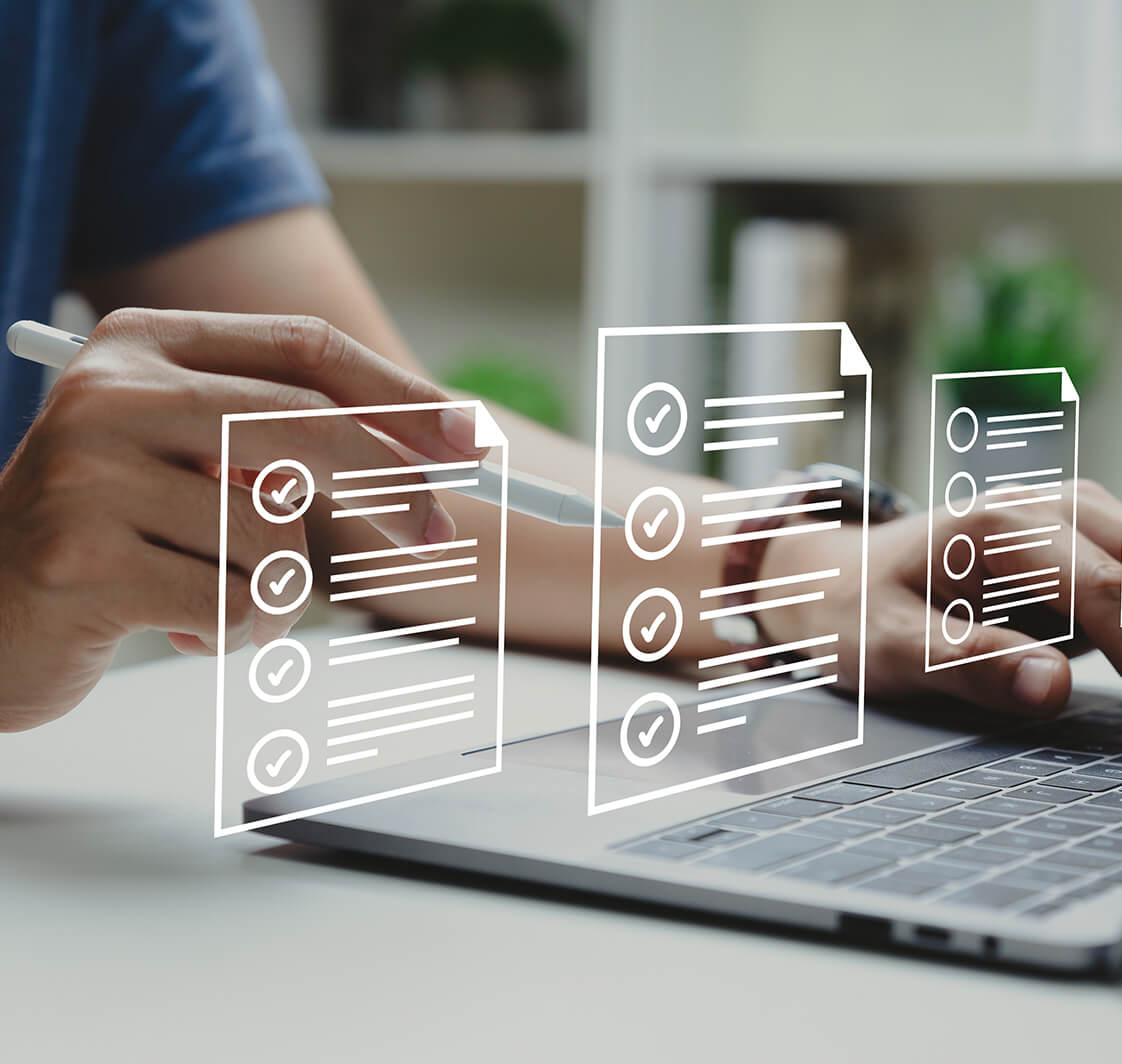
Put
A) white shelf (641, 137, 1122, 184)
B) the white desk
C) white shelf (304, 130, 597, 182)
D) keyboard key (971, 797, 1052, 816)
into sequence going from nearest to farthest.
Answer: the white desk < keyboard key (971, 797, 1052, 816) < white shelf (641, 137, 1122, 184) < white shelf (304, 130, 597, 182)

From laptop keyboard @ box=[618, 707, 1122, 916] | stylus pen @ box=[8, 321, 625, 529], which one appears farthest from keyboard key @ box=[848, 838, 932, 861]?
stylus pen @ box=[8, 321, 625, 529]

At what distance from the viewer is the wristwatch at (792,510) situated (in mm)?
533

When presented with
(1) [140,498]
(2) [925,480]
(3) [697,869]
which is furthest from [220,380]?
(2) [925,480]

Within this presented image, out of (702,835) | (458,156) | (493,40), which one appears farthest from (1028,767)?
(493,40)

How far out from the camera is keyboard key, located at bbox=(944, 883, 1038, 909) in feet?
0.93

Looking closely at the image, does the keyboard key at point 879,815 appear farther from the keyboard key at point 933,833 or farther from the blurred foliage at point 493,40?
the blurred foliage at point 493,40

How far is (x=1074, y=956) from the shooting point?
10.5 inches

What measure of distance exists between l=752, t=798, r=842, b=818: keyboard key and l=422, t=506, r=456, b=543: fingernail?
0.09m

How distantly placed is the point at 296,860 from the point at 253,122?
21.3 inches

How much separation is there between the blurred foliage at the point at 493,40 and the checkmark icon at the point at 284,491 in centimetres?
124

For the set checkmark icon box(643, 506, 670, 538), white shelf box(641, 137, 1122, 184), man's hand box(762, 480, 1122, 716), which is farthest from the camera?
white shelf box(641, 137, 1122, 184)

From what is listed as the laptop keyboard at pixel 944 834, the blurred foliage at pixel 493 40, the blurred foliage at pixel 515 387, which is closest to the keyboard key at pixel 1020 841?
the laptop keyboard at pixel 944 834

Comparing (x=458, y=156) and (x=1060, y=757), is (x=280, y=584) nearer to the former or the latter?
(x=1060, y=757)

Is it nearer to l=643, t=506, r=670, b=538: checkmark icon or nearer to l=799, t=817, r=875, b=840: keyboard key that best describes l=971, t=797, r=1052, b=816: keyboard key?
l=799, t=817, r=875, b=840: keyboard key
